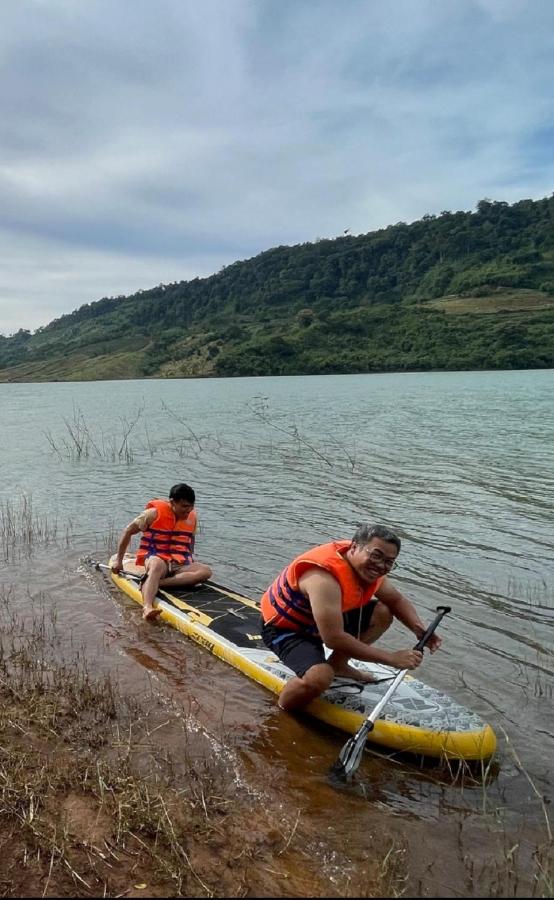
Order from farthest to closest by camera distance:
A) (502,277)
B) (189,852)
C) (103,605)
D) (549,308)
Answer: (502,277)
(549,308)
(103,605)
(189,852)

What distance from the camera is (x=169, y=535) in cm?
860

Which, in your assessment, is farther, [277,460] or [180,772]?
[277,460]

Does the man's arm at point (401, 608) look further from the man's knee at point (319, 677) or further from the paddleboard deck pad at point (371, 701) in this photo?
the man's knee at point (319, 677)

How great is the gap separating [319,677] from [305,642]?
353 millimetres

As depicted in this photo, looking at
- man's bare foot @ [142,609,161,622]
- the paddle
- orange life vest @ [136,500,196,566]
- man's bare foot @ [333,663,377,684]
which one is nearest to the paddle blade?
the paddle

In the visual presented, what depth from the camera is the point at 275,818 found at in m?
4.04

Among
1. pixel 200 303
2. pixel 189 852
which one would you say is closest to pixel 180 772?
pixel 189 852

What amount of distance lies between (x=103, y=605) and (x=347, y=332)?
97.8 meters

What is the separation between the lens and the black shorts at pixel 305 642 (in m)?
5.48

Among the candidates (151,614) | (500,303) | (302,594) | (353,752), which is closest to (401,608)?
(302,594)

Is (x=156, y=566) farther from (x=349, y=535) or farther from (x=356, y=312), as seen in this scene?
(x=356, y=312)

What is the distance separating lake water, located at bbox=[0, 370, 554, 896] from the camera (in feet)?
15.0

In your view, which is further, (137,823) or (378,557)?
(378,557)

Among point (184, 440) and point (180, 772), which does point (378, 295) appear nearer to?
point (184, 440)
